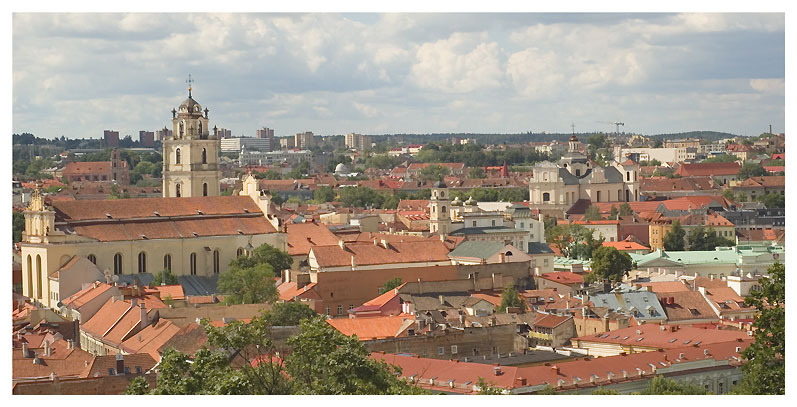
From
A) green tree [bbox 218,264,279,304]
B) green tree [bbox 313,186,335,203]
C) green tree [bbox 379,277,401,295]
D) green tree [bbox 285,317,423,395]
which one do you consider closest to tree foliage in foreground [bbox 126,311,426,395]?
green tree [bbox 285,317,423,395]

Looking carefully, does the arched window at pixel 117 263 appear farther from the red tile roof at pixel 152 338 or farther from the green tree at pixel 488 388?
the green tree at pixel 488 388

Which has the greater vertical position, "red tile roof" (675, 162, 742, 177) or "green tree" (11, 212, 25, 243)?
"red tile roof" (675, 162, 742, 177)

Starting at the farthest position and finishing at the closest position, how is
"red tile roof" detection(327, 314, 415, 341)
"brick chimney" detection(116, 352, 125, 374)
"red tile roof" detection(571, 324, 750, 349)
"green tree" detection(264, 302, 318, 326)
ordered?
"green tree" detection(264, 302, 318, 326) < "red tile roof" detection(327, 314, 415, 341) < "red tile roof" detection(571, 324, 750, 349) < "brick chimney" detection(116, 352, 125, 374)

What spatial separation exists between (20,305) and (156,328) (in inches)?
411

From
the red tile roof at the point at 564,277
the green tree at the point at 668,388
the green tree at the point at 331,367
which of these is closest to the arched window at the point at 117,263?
the red tile roof at the point at 564,277

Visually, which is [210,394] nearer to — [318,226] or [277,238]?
[277,238]

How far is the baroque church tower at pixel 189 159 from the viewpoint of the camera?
234ft

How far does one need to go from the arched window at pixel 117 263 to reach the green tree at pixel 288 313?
41.1ft

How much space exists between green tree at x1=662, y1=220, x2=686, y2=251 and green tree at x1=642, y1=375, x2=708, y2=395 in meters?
47.9

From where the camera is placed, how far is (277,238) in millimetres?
61406

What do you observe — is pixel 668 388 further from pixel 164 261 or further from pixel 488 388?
pixel 164 261

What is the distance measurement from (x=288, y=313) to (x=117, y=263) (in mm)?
14301

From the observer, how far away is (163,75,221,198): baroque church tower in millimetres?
71312

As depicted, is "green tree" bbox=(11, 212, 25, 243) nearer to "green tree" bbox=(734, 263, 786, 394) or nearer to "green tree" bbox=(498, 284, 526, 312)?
"green tree" bbox=(498, 284, 526, 312)
